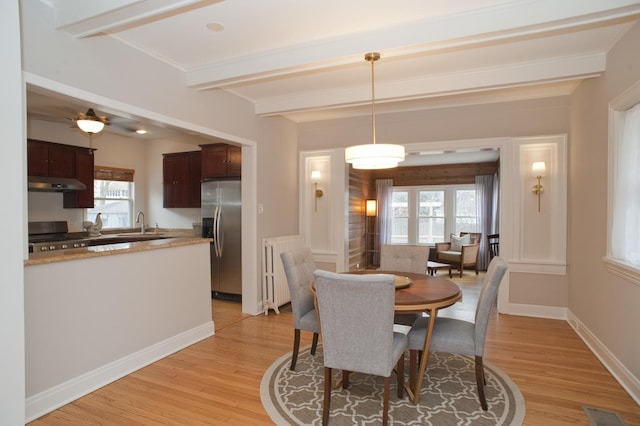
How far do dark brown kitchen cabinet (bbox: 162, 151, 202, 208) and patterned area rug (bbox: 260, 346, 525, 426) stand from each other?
401 cm

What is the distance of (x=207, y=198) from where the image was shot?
5.34 meters

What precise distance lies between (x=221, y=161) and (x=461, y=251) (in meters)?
5.15

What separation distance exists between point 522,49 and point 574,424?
2.85 meters

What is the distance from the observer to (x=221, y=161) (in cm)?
539

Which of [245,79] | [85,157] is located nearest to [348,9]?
[245,79]

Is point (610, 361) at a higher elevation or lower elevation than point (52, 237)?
lower

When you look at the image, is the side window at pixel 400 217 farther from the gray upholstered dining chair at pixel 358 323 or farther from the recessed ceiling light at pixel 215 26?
the gray upholstered dining chair at pixel 358 323

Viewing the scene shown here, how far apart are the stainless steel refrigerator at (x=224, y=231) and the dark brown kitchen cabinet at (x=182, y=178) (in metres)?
1.00

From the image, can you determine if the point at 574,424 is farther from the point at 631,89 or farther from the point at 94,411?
the point at 94,411

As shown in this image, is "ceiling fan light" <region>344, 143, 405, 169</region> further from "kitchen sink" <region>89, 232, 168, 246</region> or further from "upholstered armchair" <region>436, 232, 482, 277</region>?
"upholstered armchair" <region>436, 232, 482, 277</region>

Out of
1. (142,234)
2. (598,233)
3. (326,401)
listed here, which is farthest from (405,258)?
(142,234)

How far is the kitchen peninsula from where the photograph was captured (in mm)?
2395

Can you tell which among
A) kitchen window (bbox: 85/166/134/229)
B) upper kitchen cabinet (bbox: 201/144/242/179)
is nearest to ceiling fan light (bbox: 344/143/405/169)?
upper kitchen cabinet (bbox: 201/144/242/179)

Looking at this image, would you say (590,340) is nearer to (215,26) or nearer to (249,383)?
(249,383)
